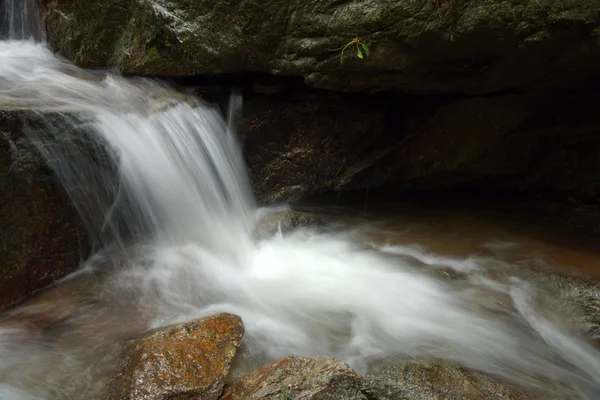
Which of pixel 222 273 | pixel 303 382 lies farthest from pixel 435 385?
pixel 222 273

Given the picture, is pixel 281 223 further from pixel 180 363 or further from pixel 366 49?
pixel 180 363

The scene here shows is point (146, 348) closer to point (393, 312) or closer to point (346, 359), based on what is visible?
point (346, 359)

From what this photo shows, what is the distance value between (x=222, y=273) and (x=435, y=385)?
2.38 meters

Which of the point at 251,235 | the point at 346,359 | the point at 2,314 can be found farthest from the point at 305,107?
the point at 2,314

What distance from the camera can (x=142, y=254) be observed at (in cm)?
439

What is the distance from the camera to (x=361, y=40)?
Result: 4.41 metres

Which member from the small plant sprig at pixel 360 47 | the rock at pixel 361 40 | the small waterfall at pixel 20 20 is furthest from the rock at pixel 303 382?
the small waterfall at pixel 20 20

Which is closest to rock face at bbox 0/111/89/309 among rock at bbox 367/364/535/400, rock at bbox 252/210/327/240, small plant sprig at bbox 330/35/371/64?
rock at bbox 252/210/327/240

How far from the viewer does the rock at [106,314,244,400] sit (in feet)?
7.89

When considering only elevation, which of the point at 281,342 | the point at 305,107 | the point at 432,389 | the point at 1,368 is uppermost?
the point at 305,107

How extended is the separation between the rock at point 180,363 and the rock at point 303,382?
0.16 metres

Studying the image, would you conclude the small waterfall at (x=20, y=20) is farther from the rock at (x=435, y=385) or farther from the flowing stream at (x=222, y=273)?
the rock at (x=435, y=385)

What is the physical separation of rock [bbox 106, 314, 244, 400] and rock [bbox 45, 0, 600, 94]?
3.24 m

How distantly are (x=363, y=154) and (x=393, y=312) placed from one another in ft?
9.41
